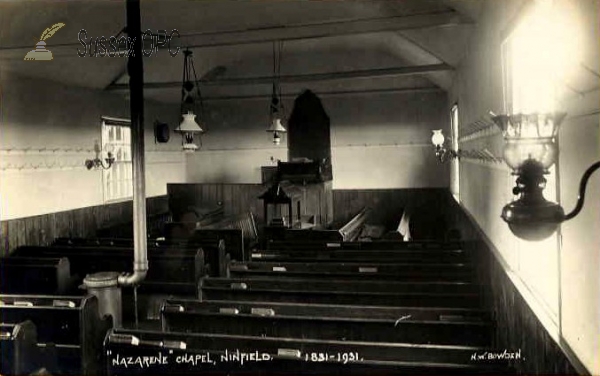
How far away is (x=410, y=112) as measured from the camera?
472 inches

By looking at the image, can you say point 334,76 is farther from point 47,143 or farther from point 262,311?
point 262,311

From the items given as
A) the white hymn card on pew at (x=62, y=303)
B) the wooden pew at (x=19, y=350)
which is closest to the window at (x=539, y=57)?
the wooden pew at (x=19, y=350)

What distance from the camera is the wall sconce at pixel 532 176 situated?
1.43 meters

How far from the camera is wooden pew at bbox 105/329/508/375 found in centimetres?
262

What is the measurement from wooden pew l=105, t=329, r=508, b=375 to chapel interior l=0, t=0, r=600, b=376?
0.01 meters

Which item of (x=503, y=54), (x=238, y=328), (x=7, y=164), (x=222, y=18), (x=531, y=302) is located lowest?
(x=238, y=328)

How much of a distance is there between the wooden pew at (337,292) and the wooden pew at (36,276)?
1961 millimetres

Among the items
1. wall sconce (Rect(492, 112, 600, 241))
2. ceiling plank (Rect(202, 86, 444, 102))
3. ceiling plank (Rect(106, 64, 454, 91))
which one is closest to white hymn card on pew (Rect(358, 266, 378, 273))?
wall sconce (Rect(492, 112, 600, 241))

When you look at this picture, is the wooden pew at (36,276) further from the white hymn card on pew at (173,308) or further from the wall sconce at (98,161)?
the wall sconce at (98,161)

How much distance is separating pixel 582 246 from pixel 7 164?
730cm

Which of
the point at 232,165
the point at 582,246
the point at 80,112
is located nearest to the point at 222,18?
the point at 80,112

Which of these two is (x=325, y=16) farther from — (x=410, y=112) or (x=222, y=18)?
(x=410, y=112)

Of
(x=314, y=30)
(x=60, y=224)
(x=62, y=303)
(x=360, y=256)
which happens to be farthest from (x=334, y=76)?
(x=62, y=303)
